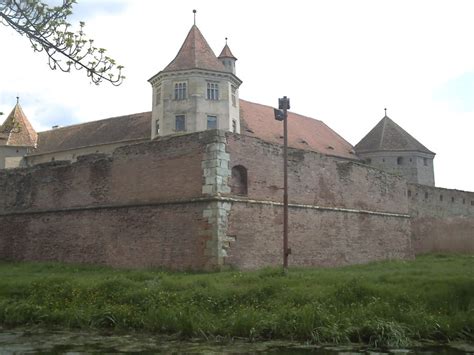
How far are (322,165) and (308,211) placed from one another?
1827mm

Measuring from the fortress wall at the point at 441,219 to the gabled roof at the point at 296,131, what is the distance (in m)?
11.1

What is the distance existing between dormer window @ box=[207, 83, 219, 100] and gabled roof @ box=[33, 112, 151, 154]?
486 cm

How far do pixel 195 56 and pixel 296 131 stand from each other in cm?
996

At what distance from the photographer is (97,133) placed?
38938mm

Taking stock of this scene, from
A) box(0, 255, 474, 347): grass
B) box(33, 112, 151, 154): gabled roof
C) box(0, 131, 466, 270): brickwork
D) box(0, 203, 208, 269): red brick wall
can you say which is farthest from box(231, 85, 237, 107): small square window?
box(0, 255, 474, 347): grass

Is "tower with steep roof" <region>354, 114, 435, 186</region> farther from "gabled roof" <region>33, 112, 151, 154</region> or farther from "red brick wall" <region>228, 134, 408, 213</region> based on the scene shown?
"red brick wall" <region>228, 134, 408, 213</region>

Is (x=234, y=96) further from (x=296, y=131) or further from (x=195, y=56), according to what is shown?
(x=296, y=131)

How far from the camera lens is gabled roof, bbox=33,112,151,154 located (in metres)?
36.6

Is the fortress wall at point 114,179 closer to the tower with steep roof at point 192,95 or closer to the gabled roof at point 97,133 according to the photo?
the tower with steep roof at point 192,95

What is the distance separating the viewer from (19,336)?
10.0 m

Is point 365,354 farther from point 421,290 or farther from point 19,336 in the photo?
point 19,336

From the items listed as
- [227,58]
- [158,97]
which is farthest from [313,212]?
[227,58]

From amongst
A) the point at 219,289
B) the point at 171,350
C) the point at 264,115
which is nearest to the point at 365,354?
the point at 171,350

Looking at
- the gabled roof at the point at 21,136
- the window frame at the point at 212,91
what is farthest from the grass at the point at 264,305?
the gabled roof at the point at 21,136
